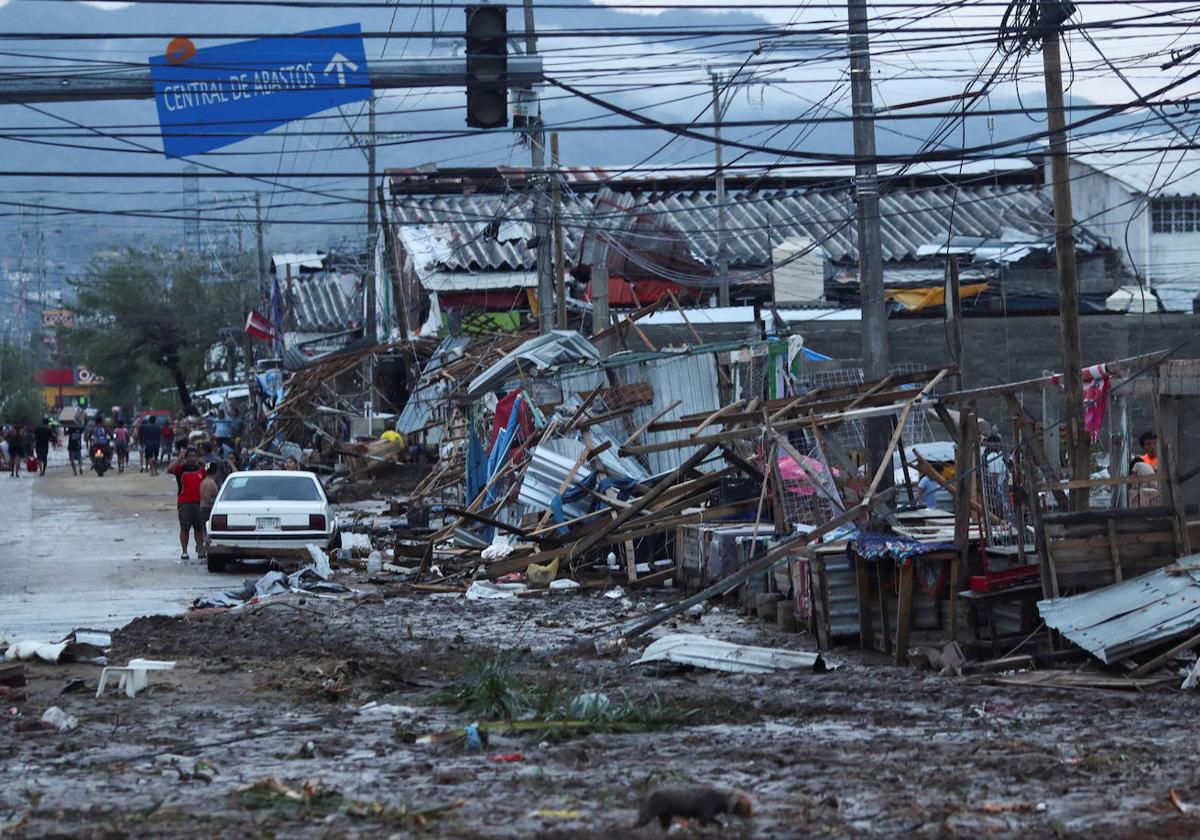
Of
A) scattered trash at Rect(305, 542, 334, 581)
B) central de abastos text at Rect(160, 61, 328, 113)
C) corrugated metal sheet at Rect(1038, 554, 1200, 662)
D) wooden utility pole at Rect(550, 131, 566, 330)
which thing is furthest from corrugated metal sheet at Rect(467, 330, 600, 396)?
corrugated metal sheet at Rect(1038, 554, 1200, 662)

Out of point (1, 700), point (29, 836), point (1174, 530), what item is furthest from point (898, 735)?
point (1, 700)

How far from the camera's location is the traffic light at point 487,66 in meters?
12.8

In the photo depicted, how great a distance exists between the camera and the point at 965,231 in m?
45.8

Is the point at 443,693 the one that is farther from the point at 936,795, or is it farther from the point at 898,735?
the point at 936,795

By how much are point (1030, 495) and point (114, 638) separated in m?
8.87

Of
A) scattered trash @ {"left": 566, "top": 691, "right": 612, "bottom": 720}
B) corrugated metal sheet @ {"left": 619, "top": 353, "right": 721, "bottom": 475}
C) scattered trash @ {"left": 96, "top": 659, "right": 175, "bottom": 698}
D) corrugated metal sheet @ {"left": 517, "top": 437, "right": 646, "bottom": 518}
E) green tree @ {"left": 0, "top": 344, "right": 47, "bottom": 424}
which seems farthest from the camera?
green tree @ {"left": 0, "top": 344, "right": 47, "bottom": 424}

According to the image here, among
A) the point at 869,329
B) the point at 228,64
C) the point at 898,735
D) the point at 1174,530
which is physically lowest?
the point at 898,735

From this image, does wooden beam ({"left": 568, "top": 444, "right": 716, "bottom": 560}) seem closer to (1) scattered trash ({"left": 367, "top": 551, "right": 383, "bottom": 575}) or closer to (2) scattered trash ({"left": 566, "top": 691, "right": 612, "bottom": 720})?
(1) scattered trash ({"left": 367, "top": 551, "right": 383, "bottom": 575})

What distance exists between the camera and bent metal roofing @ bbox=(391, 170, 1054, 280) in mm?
42625

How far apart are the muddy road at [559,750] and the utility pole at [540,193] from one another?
453 inches

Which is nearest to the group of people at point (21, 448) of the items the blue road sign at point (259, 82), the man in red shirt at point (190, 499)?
the man in red shirt at point (190, 499)

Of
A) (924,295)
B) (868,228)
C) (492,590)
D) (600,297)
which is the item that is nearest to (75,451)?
(600,297)

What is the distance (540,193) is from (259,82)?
1234cm

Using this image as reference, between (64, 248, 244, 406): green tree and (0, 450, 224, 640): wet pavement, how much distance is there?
3546cm
